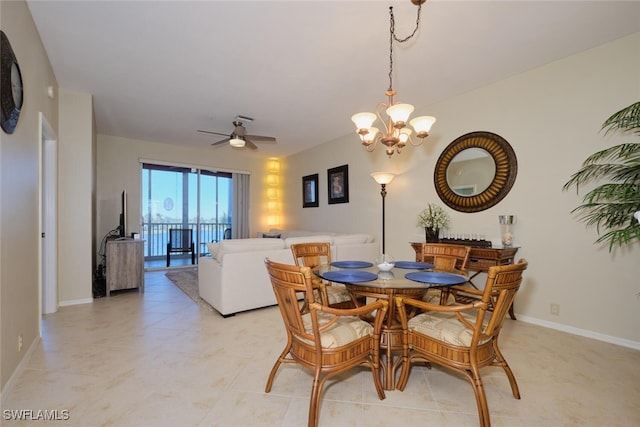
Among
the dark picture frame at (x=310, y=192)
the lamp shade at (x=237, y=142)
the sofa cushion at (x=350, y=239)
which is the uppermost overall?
the lamp shade at (x=237, y=142)

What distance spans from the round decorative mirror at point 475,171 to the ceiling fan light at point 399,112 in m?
1.85

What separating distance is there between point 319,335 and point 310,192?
200 inches

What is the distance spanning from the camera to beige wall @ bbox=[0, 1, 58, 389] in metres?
1.83

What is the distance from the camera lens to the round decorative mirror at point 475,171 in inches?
→ 131

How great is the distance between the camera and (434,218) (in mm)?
3781

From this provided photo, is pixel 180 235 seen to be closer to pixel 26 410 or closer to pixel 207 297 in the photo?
pixel 207 297

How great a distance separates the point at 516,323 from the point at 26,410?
13.4ft

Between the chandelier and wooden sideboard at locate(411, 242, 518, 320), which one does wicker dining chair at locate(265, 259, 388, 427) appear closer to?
the chandelier

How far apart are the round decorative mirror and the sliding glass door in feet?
16.9

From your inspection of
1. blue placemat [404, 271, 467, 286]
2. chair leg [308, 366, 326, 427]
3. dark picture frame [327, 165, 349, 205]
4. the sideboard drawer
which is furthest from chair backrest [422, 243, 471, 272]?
dark picture frame [327, 165, 349, 205]

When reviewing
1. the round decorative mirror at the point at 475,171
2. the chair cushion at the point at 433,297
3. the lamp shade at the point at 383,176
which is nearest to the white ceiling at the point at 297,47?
the round decorative mirror at the point at 475,171

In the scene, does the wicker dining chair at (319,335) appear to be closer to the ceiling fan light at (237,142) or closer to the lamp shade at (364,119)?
the lamp shade at (364,119)

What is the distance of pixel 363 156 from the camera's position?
16.9ft

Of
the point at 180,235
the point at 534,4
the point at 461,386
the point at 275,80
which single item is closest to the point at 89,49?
the point at 275,80
